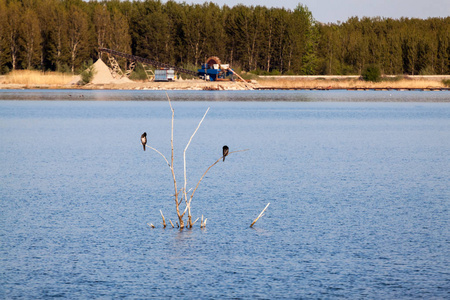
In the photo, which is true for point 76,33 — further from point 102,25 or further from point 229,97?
point 229,97

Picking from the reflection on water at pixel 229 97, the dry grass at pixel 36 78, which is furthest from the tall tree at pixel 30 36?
the reflection on water at pixel 229 97

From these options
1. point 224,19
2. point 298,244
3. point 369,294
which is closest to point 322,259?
point 298,244

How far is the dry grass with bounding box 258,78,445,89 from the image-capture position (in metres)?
114

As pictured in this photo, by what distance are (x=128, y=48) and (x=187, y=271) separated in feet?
360

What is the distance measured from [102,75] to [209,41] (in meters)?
22.1

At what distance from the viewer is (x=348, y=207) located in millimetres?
16984

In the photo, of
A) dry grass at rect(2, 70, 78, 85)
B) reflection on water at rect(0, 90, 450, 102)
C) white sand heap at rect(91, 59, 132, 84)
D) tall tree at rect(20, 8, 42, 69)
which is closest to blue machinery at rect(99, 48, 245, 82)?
white sand heap at rect(91, 59, 132, 84)

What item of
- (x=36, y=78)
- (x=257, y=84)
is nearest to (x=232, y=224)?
(x=36, y=78)

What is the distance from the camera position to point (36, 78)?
111062 mm

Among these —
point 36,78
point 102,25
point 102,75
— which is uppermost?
point 102,25

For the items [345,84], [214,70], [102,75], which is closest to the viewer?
[214,70]

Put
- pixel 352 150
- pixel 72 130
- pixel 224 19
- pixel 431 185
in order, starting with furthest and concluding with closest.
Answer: pixel 224 19 → pixel 72 130 → pixel 352 150 → pixel 431 185

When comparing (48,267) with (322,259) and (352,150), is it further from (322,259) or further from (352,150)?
(352,150)

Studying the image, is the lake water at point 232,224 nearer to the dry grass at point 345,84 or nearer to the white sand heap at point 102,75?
the white sand heap at point 102,75
